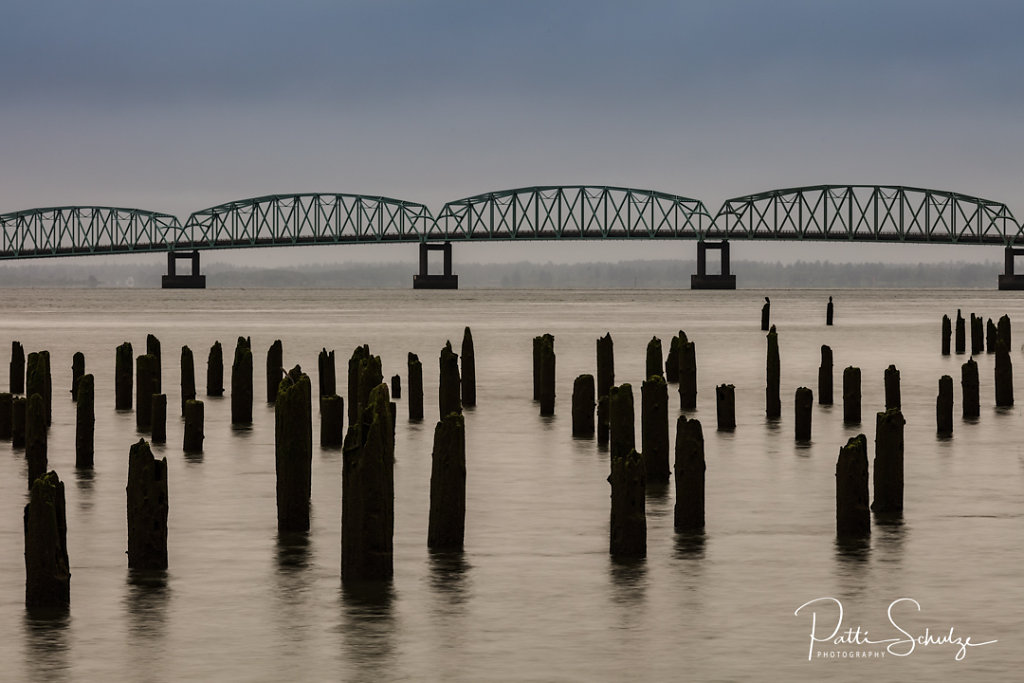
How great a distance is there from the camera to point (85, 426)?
69.5ft

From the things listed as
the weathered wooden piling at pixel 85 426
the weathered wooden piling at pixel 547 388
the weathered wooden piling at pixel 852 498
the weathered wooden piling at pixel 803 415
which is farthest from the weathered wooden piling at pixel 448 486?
the weathered wooden piling at pixel 547 388

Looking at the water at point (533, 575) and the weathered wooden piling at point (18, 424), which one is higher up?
the weathered wooden piling at point (18, 424)

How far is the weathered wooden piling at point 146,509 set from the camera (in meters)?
13.4

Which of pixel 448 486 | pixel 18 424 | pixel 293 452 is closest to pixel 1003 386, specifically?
pixel 18 424

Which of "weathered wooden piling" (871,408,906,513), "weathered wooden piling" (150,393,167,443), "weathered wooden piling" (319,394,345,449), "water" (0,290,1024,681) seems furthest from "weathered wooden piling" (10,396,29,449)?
"weathered wooden piling" (871,408,906,513)

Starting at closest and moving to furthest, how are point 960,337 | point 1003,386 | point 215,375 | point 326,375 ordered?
point 1003,386 → point 326,375 → point 215,375 → point 960,337

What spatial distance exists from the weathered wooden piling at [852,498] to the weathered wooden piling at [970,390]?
38.0 feet

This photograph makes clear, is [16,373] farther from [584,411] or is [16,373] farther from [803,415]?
[803,415]

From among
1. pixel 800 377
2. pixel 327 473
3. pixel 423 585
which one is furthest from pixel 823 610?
pixel 800 377

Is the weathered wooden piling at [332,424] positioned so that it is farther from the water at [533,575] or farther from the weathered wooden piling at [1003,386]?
the weathered wooden piling at [1003,386]

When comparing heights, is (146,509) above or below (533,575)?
above

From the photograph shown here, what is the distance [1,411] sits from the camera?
23.5 metres

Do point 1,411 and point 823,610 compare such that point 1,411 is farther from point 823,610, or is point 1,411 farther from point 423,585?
point 823,610

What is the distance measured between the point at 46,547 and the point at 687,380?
18470 millimetres
